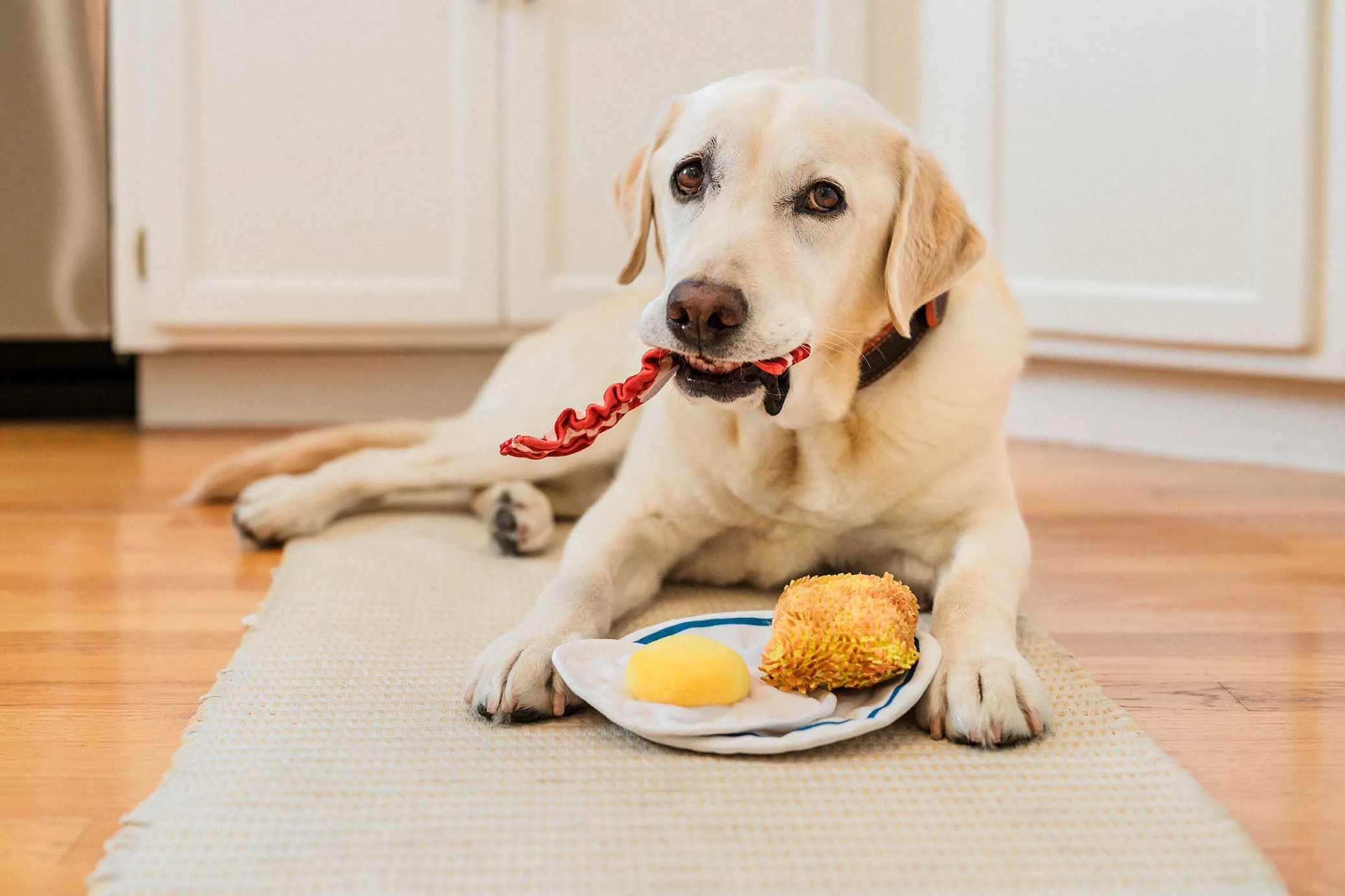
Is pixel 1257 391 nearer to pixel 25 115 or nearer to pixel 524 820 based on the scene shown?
pixel 524 820

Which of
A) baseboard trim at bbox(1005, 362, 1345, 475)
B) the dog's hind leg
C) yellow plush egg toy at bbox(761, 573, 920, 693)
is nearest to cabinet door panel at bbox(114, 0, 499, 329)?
the dog's hind leg

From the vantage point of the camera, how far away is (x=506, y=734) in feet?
3.87

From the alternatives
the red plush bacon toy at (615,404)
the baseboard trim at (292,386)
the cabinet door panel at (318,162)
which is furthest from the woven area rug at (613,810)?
the baseboard trim at (292,386)

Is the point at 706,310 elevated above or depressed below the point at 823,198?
below

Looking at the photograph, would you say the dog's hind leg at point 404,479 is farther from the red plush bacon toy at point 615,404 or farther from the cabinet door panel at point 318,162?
the cabinet door panel at point 318,162

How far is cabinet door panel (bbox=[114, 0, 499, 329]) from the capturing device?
3039 millimetres

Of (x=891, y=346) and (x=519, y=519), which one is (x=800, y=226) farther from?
(x=519, y=519)

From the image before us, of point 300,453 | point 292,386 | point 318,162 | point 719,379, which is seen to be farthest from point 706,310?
point 292,386

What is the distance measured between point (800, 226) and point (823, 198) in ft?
0.16

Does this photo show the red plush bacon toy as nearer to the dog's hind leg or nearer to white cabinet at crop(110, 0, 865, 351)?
the dog's hind leg

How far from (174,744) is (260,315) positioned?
6.86ft

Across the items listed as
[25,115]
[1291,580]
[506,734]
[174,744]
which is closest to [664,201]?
[506,734]

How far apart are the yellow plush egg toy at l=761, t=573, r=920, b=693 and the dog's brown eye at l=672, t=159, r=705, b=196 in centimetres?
51

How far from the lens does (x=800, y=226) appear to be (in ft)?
4.63
